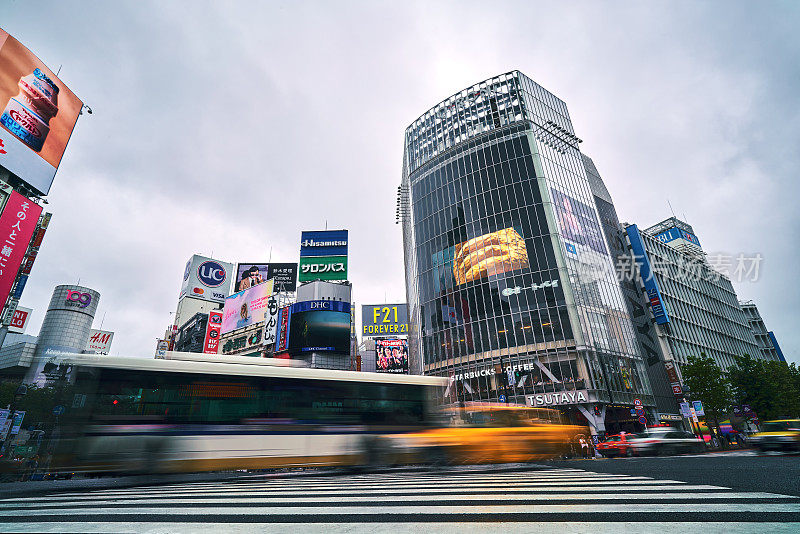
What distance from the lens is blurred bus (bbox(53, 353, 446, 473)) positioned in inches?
370

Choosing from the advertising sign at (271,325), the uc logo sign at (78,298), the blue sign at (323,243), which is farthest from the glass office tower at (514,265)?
the uc logo sign at (78,298)

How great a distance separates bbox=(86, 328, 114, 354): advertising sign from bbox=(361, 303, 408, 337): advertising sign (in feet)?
326

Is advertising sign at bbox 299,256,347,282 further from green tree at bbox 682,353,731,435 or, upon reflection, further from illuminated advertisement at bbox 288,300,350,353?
green tree at bbox 682,353,731,435

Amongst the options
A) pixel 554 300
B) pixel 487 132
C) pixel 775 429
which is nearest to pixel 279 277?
pixel 487 132

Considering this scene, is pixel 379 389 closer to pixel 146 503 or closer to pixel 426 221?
pixel 146 503

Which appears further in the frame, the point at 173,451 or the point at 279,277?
the point at 279,277

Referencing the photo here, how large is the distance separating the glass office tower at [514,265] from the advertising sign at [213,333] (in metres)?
34.7

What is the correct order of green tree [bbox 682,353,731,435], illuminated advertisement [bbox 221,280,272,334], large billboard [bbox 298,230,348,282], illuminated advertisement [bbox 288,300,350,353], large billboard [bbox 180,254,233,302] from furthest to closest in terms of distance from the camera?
large billboard [bbox 180,254,233,302] < illuminated advertisement [bbox 221,280,272,334] < large billboard [bbox 298,230,348,282] < illuminated advertisement [bbox 288,300,350,353] < green tree [bbox 682,353,731,435]

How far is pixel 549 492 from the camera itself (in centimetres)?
495

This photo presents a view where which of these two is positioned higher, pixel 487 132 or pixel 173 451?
pixel 487 132

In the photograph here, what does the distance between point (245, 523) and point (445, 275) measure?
4359 cm

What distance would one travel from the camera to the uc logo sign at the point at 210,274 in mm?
81625

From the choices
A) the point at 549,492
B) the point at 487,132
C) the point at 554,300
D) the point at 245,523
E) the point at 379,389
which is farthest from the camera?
the point at 487,132

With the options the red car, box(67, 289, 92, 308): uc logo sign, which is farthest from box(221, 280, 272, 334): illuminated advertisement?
box(67, 289, 92, 308): uc logo sign
